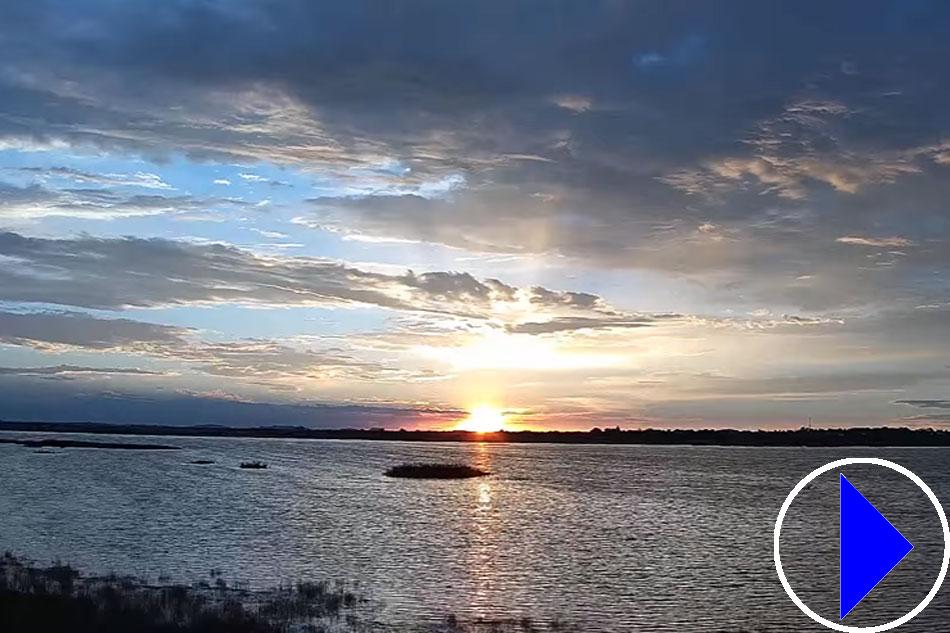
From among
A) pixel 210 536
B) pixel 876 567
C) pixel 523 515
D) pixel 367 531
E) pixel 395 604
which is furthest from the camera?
pixel 523 515

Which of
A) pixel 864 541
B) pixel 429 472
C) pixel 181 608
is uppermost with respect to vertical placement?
pixel 864 541

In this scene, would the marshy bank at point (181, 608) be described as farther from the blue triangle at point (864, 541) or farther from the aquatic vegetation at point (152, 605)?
the blue triangle at point (864, 541)

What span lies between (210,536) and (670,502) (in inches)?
1609

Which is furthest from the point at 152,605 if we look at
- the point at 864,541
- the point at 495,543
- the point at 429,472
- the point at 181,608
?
the point at 429,472

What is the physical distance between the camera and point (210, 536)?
47.3 meters

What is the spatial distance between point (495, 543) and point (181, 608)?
82.9ft

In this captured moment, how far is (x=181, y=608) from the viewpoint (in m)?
25.3

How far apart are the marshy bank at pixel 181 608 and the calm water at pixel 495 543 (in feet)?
4.56

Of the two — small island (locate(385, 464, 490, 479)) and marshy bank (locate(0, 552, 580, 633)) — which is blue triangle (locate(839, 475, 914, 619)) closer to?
marshy bank (locate(0, 552, 580, 633))

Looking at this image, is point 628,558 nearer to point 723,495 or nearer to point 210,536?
point 210,536

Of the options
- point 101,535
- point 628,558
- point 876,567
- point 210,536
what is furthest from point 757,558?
point 876,567

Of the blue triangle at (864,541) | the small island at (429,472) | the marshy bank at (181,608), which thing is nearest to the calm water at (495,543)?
the marshy bank at (181,608)

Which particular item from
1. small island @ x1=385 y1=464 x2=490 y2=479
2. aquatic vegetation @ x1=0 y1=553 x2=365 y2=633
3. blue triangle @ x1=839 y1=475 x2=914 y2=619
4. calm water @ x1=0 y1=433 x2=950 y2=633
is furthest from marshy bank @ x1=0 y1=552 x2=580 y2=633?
small island @ x1=385 y1=464 x2=490 y2=479

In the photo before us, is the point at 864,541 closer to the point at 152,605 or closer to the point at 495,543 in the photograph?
the point at 152,605
